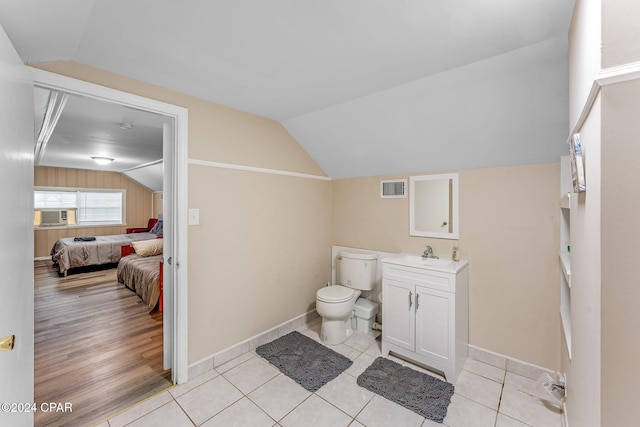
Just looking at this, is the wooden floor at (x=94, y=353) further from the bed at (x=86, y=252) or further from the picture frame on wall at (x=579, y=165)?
the picture frame on wall at (x=579, y=165)

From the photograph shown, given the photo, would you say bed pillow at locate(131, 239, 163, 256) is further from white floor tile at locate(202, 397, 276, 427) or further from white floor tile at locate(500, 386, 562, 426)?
white floor tile at locate(500, 386, 562, 426)

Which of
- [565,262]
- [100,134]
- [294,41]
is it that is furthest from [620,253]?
[100,134]

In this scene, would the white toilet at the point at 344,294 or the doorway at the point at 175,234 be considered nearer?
the doorway at the point at 175,234

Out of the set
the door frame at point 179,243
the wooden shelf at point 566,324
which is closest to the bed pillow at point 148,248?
the door frame at point 179,243

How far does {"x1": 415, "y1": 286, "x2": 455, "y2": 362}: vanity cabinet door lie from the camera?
6.80ft

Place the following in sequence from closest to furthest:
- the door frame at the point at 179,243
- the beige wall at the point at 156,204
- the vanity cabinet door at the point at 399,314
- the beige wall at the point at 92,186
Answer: the door frame at the point at 179,243 → the vanity cabinet door at the point at 399,314 → the beige wall at the point at 92,186 → the beige wall at the point at 156,204

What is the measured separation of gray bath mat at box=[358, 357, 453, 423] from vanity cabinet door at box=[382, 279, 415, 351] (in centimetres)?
20

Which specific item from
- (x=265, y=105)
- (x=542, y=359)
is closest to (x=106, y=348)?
(x=265, y=105)

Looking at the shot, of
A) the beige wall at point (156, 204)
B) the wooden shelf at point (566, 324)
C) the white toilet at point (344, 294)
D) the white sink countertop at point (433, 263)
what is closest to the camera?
the wooden shelf at point (566, 324)

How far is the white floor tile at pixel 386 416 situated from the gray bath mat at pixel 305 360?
15.6 inches

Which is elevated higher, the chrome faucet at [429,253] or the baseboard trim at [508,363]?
the chrome faucet at [429,253]

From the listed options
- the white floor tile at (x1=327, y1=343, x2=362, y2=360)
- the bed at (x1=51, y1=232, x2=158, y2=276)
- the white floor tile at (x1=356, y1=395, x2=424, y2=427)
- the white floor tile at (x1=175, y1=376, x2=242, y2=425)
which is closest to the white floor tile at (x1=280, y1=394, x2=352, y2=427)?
the white floor tile at (x1=356, y1=395, x2=424, y2=427)

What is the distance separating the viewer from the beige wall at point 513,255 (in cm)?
203

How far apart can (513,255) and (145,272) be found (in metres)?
4.31
